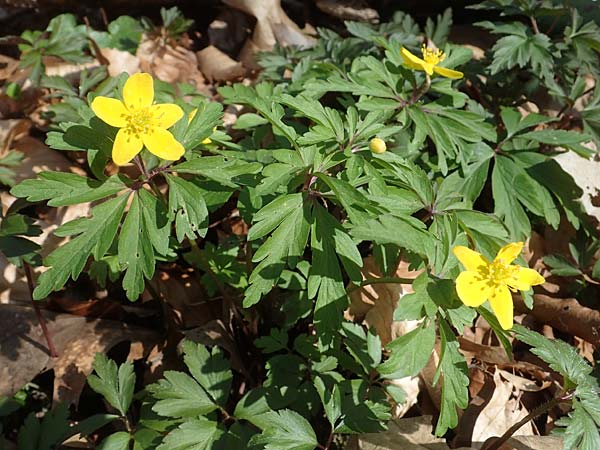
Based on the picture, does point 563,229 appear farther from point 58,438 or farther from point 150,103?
point 58,438

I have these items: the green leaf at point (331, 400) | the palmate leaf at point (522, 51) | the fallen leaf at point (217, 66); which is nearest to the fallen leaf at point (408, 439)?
the green leaf at point (331, 400)

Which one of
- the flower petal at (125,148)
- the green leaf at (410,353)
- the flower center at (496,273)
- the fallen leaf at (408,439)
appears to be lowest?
the fallen leaf at (408,439)

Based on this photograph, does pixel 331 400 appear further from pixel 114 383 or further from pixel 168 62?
pixel 168 62

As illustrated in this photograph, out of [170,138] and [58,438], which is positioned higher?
[170,138]

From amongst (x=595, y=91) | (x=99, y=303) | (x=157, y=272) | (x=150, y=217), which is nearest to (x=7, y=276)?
(x=99, y=303)

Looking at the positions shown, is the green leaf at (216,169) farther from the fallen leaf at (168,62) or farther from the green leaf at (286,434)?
the fallen leaf at (168,62)

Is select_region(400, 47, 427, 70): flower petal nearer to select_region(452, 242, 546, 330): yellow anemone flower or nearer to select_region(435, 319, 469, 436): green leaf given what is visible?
select_region(452, 242, 546, 330): yellow anemone flower

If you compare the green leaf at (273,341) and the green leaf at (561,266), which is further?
the green leaf at (561,266)
